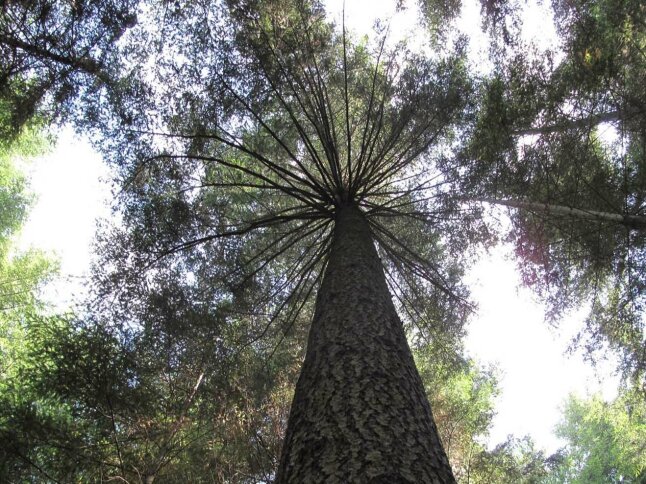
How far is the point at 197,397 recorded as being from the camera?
588 centimetres

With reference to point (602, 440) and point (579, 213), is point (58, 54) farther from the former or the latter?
point (602, 440)

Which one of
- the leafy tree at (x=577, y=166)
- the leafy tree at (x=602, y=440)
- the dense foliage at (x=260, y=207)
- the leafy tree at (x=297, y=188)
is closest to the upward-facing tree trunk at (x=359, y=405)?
the leafy tree at (x=297, y=188)

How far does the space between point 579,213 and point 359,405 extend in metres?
6.35

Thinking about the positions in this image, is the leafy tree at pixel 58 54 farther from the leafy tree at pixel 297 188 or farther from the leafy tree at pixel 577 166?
the leafy tree at pixel 577 166

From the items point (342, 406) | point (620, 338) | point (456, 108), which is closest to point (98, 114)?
point (456, 108)

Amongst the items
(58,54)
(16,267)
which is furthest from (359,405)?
(16,267)

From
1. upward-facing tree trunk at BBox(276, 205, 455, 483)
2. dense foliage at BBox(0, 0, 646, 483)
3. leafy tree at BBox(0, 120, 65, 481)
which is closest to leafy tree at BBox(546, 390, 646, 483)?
dense foliage at BBox(0, 0, 646, 483)

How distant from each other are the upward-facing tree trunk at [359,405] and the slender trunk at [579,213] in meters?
4.69

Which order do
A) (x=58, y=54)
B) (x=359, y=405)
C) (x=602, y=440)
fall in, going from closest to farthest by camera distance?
(x=359, y=405) → (x=58, y=54) → (x=602, y=440)

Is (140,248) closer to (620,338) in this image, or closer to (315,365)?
(315,365)

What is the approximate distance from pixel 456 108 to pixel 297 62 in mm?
2751

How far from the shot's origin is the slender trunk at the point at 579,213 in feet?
21.1

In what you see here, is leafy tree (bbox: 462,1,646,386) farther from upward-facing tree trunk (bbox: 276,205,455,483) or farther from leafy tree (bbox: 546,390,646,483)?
upward-facing tree trunk (bbox: 276,205,455,483)

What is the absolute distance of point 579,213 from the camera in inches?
273
